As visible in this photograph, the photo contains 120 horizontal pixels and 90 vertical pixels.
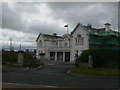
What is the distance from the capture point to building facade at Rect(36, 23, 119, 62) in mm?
48812

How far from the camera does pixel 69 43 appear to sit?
5453cm

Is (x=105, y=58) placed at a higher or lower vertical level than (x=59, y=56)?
higher

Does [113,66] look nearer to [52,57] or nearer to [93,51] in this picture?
[93,51]

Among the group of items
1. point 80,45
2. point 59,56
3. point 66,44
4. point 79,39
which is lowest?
point 59,56

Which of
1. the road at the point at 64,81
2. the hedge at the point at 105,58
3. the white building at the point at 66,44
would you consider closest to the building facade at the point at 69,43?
the white building at the point at 66,44

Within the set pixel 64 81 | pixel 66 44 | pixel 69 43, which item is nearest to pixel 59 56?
pixel 66 44

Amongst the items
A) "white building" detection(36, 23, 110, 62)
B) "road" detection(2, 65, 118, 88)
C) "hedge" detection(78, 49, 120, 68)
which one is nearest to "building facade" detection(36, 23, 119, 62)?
"white building" detection(36, 23, 110, 62)

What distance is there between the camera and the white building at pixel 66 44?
49469 mm

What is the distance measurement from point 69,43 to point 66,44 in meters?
1.72

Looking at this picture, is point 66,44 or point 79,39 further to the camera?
point 66,44

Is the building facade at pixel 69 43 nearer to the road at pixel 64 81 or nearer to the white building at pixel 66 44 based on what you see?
the white building at pixel 66 44

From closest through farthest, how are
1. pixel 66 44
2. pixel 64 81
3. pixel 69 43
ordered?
pixel 64 81 → pixel 69 43 → pixel 66 44

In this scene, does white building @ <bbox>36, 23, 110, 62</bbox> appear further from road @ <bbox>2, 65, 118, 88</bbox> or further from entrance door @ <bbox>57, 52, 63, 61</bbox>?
road @ <bbox>2, 65, 118, 88</bbox>

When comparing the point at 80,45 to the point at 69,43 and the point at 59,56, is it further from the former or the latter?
the point at 59,56
